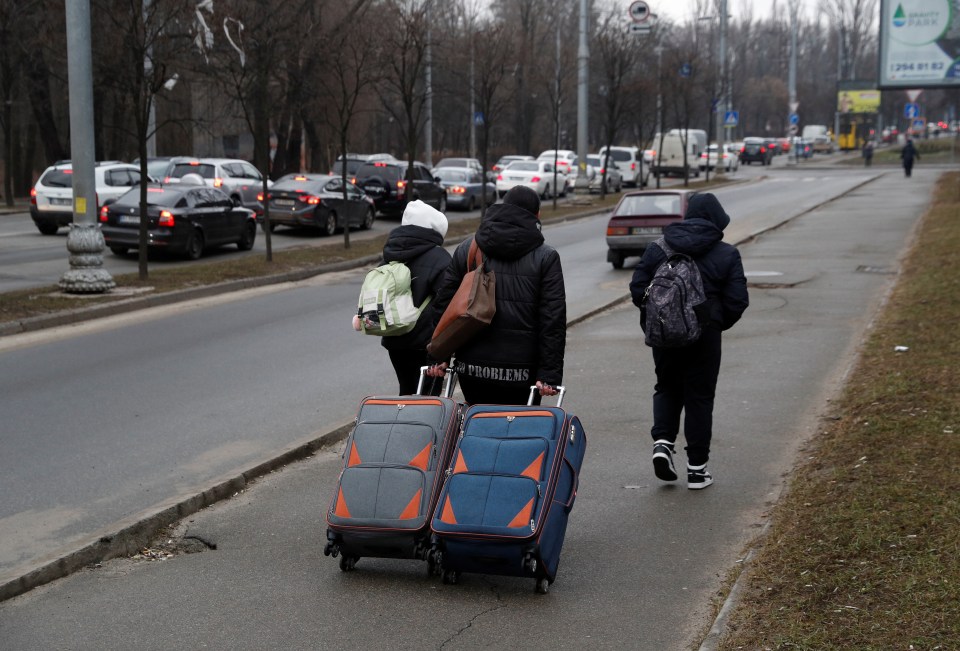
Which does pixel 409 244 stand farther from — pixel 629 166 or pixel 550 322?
pixel 629 166

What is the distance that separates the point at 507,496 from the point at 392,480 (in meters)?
0.56

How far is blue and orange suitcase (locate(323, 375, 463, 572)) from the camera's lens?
16.8 ft

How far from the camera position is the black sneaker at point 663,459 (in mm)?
6887

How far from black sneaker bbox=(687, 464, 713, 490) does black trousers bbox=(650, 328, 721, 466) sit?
1.5 inches

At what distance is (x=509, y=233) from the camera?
221 inches

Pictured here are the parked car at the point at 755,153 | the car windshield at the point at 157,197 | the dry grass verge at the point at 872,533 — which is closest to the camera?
the dry grass verge at the point at 872,533

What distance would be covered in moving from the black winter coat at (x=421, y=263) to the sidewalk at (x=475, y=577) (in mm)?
1229

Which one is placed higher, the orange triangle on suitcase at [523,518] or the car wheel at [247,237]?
the car wheel at [247,237]

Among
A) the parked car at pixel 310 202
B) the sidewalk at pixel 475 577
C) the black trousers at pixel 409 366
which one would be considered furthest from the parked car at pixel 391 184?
the black trousers at pixel 409 366

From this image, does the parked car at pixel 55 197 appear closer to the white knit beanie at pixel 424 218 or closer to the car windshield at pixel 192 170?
the car windshield at pixel 192 170

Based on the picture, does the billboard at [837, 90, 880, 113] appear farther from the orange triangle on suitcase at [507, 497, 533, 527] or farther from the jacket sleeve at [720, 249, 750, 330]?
the orange triangle on suitcase at [507, 497, 533, 527]

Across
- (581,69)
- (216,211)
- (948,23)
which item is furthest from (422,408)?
(581,69)

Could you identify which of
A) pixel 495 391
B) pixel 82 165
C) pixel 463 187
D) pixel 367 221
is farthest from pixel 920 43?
pixel 495 391

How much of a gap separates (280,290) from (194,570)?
509 inches
